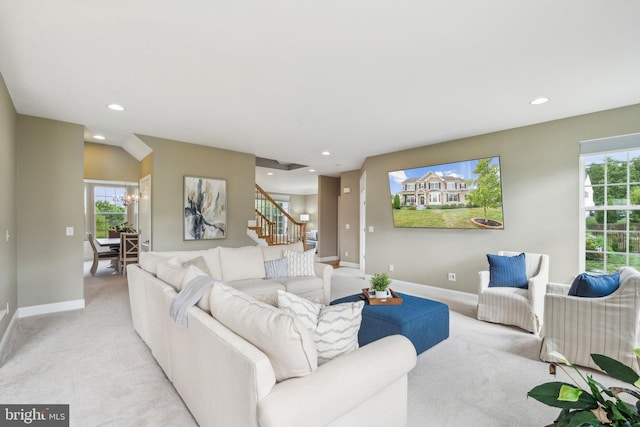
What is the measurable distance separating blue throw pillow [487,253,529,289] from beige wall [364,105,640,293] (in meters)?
0.50

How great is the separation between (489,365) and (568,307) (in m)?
0.86

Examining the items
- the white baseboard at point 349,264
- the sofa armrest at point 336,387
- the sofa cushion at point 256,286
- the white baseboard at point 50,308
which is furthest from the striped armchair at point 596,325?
the white baseboard at point 50,308

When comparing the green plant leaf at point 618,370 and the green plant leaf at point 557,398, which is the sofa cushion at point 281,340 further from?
the green plant leaf at point 618,370

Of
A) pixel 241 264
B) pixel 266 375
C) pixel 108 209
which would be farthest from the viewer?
pixel 108 209

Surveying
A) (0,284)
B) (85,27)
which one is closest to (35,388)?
(0,284)

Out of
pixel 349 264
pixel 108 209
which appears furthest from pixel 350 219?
pixel 108 209

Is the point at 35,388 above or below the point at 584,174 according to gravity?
below

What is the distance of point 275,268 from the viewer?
4172 millimetres

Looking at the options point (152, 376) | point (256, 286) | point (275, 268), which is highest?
point (275, 268)

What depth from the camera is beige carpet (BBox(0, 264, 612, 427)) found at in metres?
1.95

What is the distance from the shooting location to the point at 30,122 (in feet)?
12.9

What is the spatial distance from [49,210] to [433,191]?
5654mm

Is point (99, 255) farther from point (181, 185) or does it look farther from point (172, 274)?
point (172, 274)

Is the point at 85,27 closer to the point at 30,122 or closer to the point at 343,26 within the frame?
the point at 343,26
